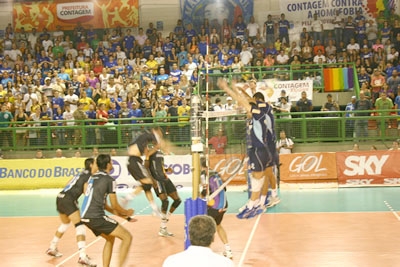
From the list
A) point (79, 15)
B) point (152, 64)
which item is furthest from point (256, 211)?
point (79, 15)

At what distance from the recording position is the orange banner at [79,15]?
33.2 m

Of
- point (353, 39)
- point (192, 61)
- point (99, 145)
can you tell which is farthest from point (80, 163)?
point (353, 39)

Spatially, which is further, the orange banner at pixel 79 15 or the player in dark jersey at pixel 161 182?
the orange banner at pixel 79 15

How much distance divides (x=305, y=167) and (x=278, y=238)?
866 cm

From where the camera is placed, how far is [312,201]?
18.0 meters

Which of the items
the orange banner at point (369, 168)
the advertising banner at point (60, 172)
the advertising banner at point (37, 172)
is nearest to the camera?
the orange banner at point (369, 168)

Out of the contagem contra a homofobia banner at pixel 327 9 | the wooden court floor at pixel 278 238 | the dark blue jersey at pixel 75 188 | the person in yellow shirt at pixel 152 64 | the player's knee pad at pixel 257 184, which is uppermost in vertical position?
the contagem contra a homofobia banner at pixel 327 9

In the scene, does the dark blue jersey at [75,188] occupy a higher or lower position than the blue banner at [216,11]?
lower

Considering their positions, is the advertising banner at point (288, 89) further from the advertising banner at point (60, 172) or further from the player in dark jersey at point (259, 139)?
the player in dark jersey at point (259, 139)

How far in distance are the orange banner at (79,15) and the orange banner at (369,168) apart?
622 inches

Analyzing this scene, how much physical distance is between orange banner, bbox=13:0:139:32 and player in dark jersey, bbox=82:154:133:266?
78.9ft

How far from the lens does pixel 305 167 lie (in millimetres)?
21250

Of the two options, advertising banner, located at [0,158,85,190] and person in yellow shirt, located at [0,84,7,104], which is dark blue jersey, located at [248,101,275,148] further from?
person in yellow shirt, located at [0,84,7,104]

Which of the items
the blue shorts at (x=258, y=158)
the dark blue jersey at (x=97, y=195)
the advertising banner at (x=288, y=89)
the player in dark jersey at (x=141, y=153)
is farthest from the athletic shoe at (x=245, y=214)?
the advertising banner at (x=288, y=89)
